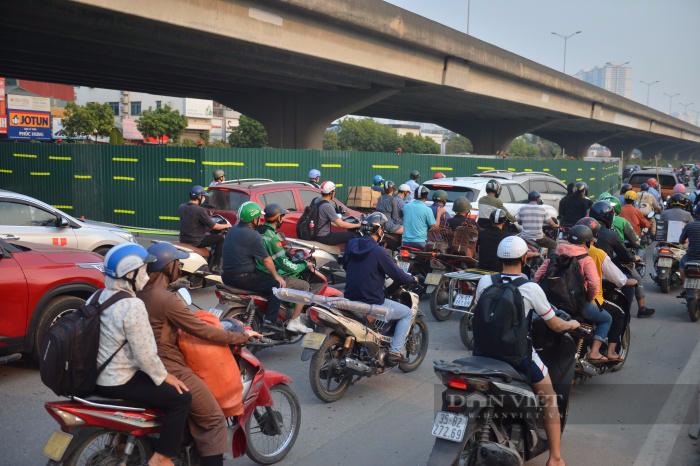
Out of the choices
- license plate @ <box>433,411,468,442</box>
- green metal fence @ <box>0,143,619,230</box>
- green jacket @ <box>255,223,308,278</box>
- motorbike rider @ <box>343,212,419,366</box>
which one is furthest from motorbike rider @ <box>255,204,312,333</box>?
green metal fence @ <box>0,143,619,230</box>

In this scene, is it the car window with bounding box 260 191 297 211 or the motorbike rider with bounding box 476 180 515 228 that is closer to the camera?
the motorbike rider with bounding box 476 180 515 228

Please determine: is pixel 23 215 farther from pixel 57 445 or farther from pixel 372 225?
pixel 57 445

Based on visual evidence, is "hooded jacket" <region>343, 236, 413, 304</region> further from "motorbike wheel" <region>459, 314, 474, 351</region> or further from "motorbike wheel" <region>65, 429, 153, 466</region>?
"motorbike wheel" <region>65, 429, 153, 466</region>

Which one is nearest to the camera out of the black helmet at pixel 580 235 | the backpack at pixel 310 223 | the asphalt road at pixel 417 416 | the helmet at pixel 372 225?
the asphalt road at pixel 417 416

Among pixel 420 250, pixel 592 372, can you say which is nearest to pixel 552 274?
pixel 592 372

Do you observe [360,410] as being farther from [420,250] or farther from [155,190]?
[155,190]

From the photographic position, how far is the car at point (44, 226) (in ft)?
34.7

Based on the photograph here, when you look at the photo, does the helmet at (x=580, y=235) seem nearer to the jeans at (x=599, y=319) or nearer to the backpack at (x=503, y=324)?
the jeans at (x=599, y=319)

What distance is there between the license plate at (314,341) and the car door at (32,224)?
239 inches

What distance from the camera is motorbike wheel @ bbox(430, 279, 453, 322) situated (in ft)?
34.0

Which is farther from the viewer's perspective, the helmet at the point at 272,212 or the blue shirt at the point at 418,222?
the blue shirt at the point at 418,222

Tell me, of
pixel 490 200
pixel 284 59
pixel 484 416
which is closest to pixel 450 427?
pixel 484 416

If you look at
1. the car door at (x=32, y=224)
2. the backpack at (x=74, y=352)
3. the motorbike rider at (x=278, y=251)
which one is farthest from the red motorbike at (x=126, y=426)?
the car door at (x=32, y=224)

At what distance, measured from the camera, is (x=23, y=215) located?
423 inches
